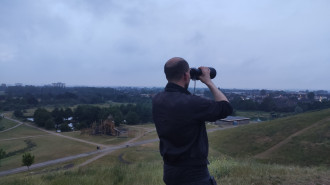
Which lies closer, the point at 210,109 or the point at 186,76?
the point at 210,109

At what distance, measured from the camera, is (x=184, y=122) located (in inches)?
85.9

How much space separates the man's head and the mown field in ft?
10.7

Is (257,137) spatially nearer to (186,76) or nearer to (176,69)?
(186,76)

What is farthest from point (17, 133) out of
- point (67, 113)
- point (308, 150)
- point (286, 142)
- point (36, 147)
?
point (308, 150)

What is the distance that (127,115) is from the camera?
61.6 meters

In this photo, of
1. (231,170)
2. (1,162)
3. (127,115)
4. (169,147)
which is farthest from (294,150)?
(127,115)

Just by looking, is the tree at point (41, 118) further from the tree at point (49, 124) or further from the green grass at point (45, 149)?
the green grass at point (45, 149)

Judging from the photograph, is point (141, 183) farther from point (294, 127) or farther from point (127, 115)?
point (127, 115)

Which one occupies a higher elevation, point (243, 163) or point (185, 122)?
point (185, 122)

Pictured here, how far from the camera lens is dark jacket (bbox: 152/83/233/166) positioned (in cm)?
215

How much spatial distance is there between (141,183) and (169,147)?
125 inches

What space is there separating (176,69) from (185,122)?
1.58ft

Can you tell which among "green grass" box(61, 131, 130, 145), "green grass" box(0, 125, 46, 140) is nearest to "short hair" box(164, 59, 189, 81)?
"green grass" box(61, 131, 130, 145)

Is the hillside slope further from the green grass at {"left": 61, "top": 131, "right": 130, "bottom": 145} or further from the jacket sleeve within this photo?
the jacket sleeve
